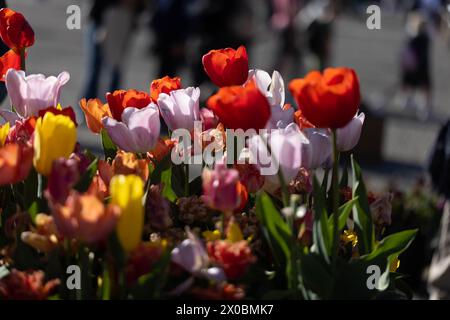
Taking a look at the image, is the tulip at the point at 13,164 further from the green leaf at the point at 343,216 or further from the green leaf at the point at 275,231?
the green leaf at the point at 343,216

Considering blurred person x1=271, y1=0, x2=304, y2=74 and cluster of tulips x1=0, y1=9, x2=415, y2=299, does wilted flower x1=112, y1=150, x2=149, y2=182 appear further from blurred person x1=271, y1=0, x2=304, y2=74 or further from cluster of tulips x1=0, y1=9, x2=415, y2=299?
blurred person x1=271, y1=0, x2=304, y2=74

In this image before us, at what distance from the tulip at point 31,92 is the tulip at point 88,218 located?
2.11 ft

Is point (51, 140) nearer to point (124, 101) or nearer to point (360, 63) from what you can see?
point (124, 101)

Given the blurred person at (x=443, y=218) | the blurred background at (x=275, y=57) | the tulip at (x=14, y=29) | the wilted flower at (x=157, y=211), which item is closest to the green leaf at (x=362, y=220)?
the wilted flower at (x=157, y=211)

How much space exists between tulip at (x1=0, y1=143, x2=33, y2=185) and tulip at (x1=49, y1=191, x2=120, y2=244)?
0.58ft

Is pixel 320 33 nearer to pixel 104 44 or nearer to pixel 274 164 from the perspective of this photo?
pixel 104 44

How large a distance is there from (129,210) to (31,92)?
649 millimetres

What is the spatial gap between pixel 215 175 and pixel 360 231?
14.4 inches

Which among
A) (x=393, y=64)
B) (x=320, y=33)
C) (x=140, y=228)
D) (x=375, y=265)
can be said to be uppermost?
(x=140, y=228)

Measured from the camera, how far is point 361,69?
15.0 meters

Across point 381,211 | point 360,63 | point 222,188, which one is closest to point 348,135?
point 381,211

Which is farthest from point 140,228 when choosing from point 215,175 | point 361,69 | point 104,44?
point 361,69

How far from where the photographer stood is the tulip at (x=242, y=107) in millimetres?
1935

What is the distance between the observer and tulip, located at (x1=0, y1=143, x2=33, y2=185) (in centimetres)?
187
